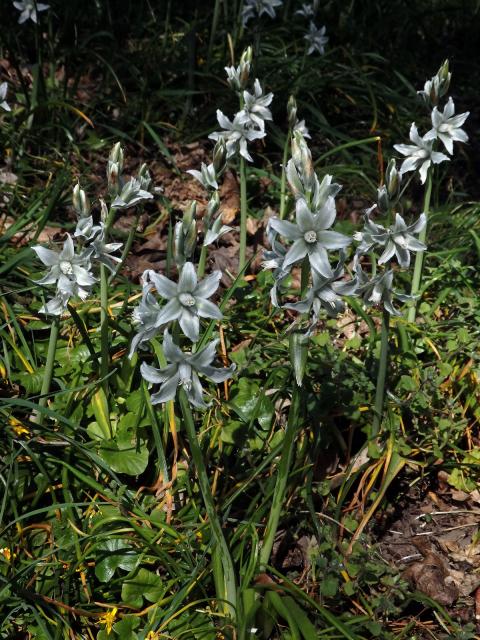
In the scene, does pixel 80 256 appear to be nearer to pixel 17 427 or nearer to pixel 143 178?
pixel 143 178

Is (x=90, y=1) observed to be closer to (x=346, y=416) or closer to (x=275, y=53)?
(x=275, y=53)

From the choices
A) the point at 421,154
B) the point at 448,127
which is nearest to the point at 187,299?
Answer: the point at 421,154

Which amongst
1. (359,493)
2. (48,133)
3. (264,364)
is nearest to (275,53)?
(48,133)

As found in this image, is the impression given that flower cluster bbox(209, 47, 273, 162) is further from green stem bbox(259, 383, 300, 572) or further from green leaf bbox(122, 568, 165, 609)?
green leaf bbox(122, 568, 165, 609)

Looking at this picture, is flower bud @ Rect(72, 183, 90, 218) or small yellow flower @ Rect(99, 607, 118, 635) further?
flower bud @ Rect(72, 183, 90, 218)

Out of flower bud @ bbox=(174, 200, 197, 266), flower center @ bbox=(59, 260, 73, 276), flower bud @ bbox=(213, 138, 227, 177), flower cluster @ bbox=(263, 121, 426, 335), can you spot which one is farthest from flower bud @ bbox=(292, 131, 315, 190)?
flower bud @ bbox=(213, 138, 227, 177)

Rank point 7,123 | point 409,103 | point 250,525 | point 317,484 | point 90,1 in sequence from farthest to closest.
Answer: point 90,1
point 409,103
point 7,123
point 317,484
point 250,525
